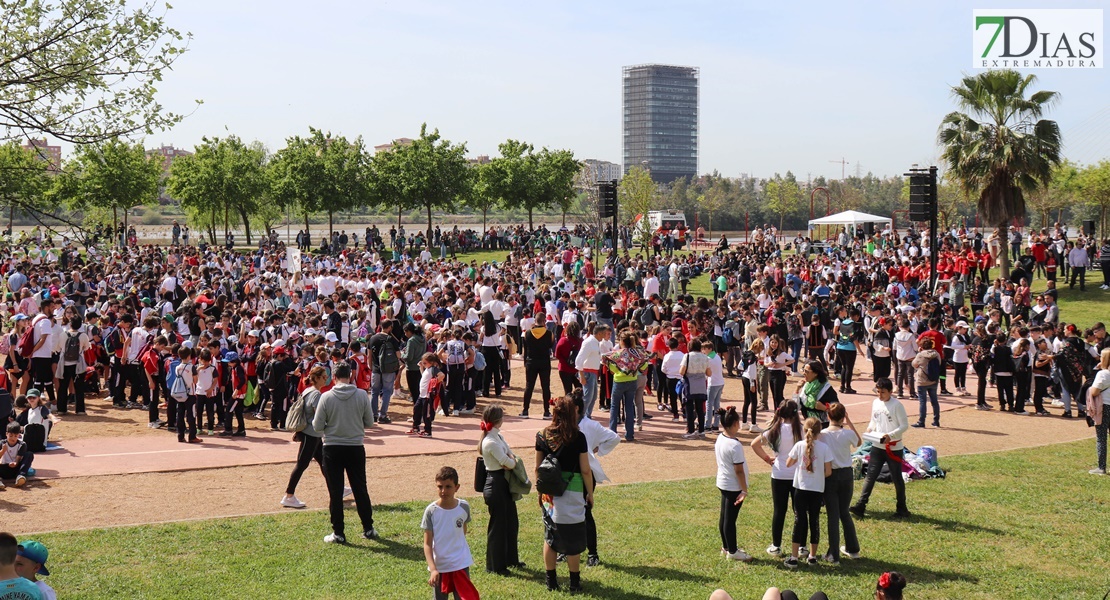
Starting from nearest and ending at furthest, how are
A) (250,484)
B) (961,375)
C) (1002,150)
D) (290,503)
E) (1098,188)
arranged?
(290,503) < (250,484) < (961,375) < (1002,150) < (1098,188)

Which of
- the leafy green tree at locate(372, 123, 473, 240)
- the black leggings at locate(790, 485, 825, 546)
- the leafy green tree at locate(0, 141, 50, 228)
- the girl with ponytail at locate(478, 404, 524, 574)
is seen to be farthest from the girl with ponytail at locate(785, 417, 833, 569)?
the leafy green tree at locate(372, 123, 473, 240)

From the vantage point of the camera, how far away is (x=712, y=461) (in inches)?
520

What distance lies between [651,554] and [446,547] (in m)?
2.58

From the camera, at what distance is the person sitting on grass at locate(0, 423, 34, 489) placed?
433 inches

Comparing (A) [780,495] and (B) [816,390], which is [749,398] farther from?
(A) [780,495]

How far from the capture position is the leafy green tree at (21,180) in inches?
332

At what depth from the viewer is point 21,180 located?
27.8 feet

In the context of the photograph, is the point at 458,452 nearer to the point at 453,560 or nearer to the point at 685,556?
the point at 685,556

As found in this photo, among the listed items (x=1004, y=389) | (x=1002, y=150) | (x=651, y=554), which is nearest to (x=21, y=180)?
(x=651, y=554)

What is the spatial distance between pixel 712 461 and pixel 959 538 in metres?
4.09

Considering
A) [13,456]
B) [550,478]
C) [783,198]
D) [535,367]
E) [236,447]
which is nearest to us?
[550,478]

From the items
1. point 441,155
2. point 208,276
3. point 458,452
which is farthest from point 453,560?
point 441,155

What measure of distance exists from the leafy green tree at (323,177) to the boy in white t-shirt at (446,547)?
44.6 metres

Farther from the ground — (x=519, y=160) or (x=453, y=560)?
(x=519, y=160)
